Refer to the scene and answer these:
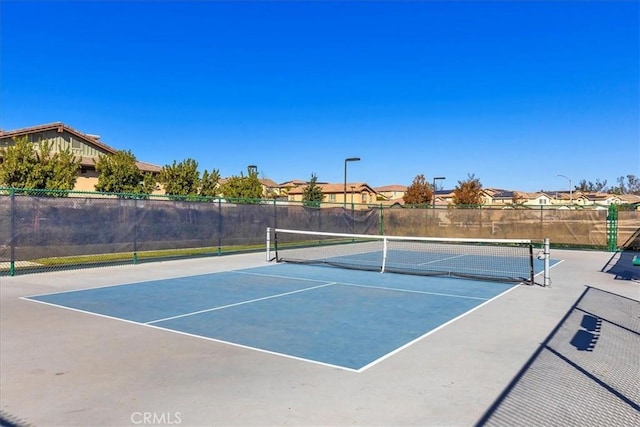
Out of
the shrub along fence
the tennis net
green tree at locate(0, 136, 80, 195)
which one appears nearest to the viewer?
the shrub along fence

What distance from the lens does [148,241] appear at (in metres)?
15.2

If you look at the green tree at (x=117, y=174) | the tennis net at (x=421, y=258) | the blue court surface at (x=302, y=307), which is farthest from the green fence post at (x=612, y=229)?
the green tree at (x=117, y=174)

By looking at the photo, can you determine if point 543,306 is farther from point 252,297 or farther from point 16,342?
point 16,342

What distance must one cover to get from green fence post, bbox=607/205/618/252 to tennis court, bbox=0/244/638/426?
12.1 metres

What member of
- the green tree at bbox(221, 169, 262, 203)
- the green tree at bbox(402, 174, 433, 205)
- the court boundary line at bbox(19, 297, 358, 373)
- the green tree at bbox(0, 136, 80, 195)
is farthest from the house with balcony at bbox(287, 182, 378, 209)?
the court boundary line at bbox(19, 297, 358, 373)

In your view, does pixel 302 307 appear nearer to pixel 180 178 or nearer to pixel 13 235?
pixel 13 235

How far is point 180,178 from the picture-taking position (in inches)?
1074

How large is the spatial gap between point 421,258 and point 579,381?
530 inches

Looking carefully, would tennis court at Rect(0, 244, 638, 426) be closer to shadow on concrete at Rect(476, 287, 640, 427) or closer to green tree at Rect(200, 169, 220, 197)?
shadow on concrete at Rect(476, 287, 640, 427)

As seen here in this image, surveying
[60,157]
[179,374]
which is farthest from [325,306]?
[60,157]

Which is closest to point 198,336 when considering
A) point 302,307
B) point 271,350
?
point 271,350

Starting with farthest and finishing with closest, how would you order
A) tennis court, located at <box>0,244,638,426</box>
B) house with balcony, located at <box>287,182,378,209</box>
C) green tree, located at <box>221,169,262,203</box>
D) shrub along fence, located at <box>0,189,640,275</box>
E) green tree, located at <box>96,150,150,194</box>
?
house with balcony, located at <box>287,182,378,209</box>, green tree, located at <box>221,169,262,203</box>, green tree, located at <box>96,150,150,194</box>, shrub along fence, located at <box>0,189,640,275</box>, tennis court, located at <box>0,244,638,426</box>

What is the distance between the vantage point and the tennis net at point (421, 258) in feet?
42.4

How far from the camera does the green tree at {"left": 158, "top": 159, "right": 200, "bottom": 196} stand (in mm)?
27250
